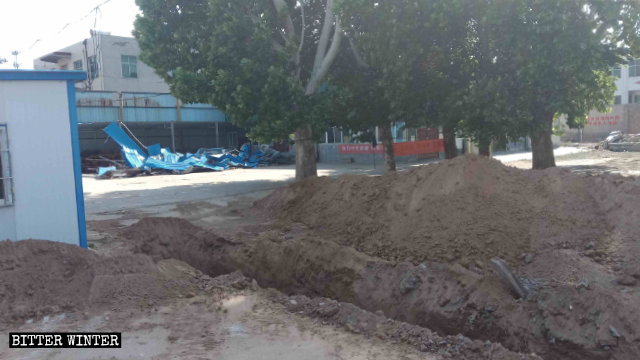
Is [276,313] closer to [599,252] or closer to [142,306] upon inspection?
[142,306]

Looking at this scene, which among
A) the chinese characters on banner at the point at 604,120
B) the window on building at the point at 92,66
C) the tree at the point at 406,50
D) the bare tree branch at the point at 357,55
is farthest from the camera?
the chinese characters on banner at the point at 604,120

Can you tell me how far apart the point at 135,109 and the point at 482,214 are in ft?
92.0

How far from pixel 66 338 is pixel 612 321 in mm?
5183

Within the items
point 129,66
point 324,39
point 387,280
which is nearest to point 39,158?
point 387,280

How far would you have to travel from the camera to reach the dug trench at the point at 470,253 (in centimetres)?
494

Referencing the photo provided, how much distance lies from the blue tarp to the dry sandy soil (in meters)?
17.4

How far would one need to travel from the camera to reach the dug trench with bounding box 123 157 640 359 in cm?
494

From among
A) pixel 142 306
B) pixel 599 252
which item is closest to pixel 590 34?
pixel 599 252

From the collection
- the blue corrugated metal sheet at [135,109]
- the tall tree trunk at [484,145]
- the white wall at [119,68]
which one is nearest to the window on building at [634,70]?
the tall tree trunk at [484,145]

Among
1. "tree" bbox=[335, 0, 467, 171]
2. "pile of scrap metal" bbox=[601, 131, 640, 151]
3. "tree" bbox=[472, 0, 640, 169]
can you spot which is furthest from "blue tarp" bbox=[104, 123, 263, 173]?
"pile of scrap metal" bbox=[601, 131, 640, 151]

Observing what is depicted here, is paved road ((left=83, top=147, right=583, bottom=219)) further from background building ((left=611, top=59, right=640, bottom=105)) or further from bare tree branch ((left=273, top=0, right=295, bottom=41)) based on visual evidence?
background building ((left=611, top=59, right=640, bottom=105))

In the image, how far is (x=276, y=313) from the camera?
17.7 feet

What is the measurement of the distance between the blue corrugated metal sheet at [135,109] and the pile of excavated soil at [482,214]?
24.6 metres

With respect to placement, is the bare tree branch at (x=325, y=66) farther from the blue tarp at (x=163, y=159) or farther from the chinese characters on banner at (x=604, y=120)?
the chinese characters on banner at (x=604, y=120)
